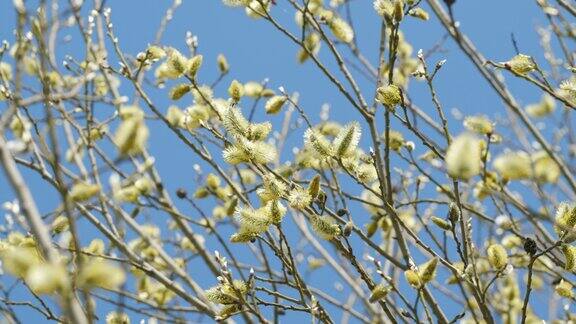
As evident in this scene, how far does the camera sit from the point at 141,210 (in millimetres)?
3805

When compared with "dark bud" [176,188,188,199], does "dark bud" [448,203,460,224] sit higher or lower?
lower

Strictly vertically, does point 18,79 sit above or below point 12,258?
above

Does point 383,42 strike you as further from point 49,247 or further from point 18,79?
point 49,247

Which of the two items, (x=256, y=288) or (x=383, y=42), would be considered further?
(x=383, y=42)

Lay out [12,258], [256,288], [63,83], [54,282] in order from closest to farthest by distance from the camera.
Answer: [54,282] → [12,258] → [256,288] → [63,83]

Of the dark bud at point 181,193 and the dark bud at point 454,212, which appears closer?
the dark bud at point 454,212

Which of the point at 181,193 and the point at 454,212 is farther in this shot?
the point at 181,193

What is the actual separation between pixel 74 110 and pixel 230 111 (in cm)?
166

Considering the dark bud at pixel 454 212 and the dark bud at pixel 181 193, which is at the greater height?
the dark bud at pixel 181 193

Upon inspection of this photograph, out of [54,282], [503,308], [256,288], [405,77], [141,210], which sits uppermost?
[405,77]

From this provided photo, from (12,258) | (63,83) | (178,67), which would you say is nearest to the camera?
Answer: (12,258)

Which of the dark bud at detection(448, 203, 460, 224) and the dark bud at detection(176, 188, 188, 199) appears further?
the dark bud at detection(176, 188, 188, 199)

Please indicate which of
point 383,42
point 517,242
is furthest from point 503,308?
point 383,42

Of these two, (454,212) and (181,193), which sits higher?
(181,193)
